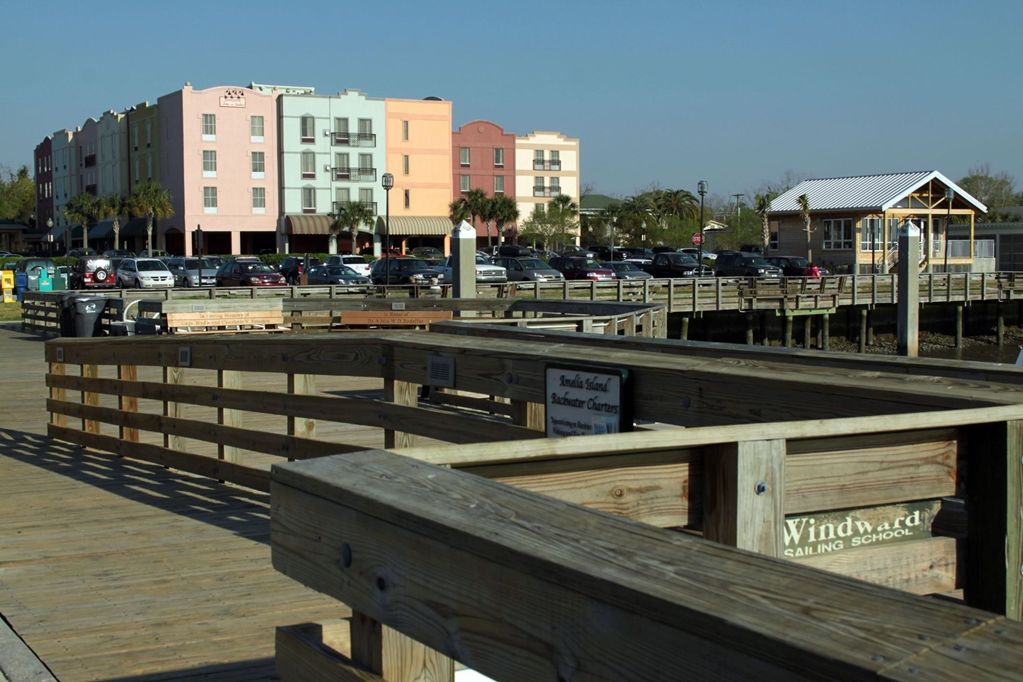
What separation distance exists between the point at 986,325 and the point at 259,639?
55235 millimetres

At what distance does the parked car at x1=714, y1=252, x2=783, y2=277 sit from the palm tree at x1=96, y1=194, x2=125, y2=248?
4288cm

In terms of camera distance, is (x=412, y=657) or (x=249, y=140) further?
(x=249, y=140)

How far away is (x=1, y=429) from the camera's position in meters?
13.9

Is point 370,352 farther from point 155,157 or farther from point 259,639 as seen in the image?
point 155,157

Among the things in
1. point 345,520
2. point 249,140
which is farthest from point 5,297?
point 345,520

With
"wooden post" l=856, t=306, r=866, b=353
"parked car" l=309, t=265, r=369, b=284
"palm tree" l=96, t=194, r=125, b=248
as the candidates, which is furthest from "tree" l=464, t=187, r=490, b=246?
"wooden post" l=856, t=306, r=866, b=353

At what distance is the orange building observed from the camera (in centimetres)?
8281

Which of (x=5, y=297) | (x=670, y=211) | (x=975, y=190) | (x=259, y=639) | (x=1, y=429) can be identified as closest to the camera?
(x=259, y=639)

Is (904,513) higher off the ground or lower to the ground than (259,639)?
higher

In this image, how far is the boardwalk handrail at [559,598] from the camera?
1.64 metres

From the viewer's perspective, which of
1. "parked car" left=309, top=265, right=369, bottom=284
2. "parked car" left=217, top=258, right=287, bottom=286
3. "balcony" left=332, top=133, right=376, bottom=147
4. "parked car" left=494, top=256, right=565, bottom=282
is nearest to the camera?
"parked car" left=217, top=258, right=287, bottom=286

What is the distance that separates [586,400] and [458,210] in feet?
276

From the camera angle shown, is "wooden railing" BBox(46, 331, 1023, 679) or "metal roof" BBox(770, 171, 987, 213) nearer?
"wooden railing" BBox(46, 331, 1023, 679)

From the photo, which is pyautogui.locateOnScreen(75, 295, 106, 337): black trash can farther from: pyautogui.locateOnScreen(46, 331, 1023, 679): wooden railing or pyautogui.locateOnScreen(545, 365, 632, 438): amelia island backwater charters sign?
pyautogui.locateOnScreen(545, 365, 632, 438): amelia island backwater charters sign
